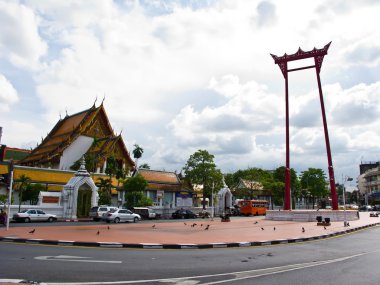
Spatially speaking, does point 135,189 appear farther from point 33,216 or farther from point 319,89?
point 319,89

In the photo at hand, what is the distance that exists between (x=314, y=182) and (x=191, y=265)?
2737 inches

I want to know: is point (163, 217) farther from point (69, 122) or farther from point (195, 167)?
point (69, 122)

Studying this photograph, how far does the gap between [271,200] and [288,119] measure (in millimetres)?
35292

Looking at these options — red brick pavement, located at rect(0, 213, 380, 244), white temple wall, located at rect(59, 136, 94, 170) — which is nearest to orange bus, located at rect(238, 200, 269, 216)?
white temple wall, located at rect(59, 136, 94, 170)

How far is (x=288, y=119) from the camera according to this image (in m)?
38.1

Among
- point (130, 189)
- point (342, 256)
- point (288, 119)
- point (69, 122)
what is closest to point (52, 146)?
point (69, 122)

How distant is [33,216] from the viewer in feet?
93.4

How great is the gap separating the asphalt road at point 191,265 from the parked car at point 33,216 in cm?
1702

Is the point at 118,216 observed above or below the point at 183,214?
above

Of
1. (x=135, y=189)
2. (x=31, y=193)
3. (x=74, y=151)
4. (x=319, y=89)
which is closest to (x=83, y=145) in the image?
(x=74, y=151)

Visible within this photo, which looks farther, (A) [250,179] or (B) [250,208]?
(A) [250,179]

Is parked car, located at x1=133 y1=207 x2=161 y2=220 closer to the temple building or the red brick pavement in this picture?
the temple building

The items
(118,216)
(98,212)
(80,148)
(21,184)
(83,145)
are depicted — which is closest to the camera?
(118,216)

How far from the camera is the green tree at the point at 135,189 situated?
41.0m
